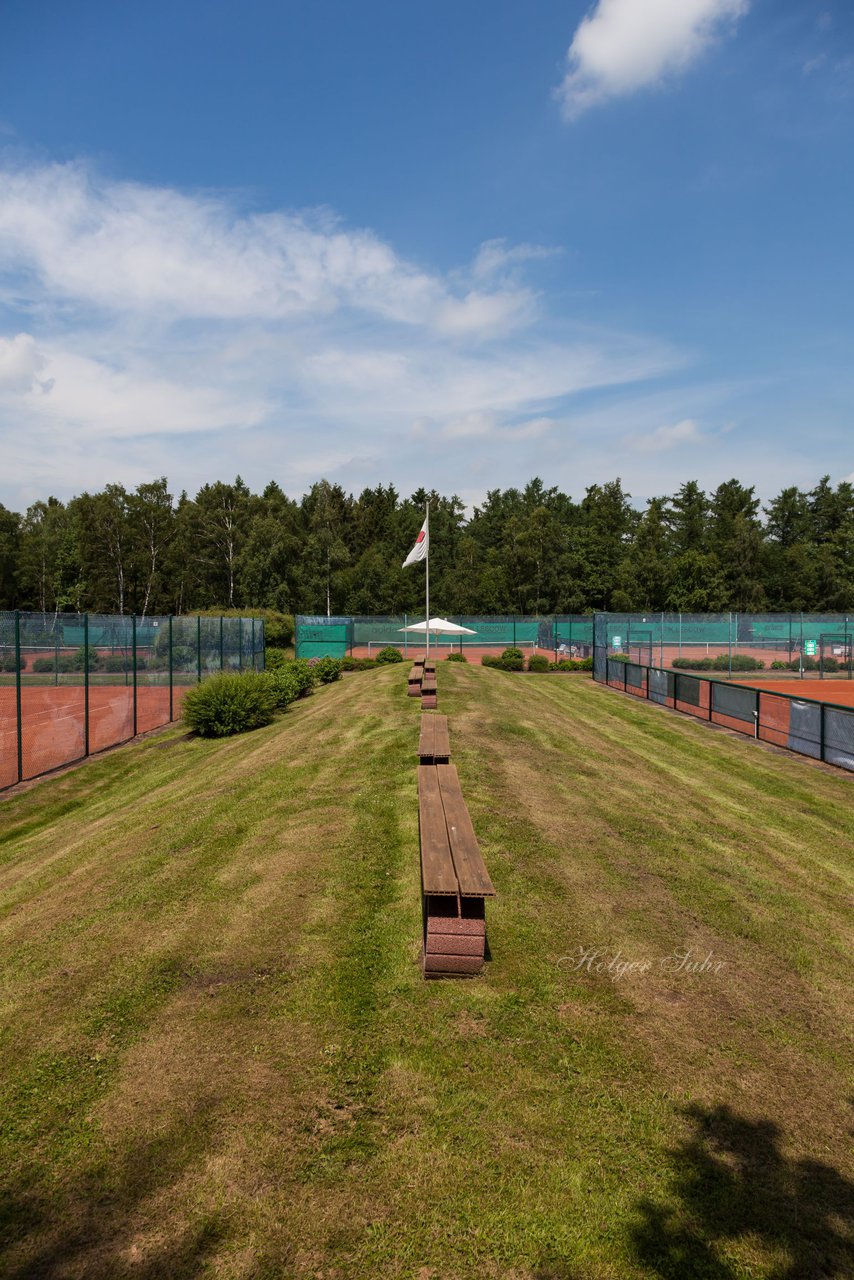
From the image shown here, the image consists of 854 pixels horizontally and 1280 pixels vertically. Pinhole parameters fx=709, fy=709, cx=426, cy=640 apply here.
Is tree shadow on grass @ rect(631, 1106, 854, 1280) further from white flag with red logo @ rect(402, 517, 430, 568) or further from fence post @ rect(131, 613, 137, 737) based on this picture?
white flag with red logo @ rect(402, 517, 430, 568)

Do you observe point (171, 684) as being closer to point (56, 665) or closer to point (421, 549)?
point (56, 665)

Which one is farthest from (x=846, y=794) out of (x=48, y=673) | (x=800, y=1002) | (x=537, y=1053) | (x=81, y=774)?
(x=48, y=673)

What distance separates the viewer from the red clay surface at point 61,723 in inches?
555

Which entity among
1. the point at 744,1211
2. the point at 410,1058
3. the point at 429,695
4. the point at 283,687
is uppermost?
the point at 429,695

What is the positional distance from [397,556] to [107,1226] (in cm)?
8090

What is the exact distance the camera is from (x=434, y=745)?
28.1 feet

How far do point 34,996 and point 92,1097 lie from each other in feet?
4.28

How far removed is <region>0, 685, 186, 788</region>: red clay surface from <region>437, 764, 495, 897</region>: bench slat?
33.1ft

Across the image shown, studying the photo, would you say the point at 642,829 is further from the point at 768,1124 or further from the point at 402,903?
the point at 768,1124

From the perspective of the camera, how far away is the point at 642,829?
8.41 meters

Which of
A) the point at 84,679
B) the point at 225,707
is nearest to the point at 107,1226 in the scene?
the point at 225,707

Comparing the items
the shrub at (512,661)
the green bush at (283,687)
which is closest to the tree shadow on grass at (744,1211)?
the green bush at (283,687)

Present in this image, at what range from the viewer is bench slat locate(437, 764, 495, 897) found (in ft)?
14.7

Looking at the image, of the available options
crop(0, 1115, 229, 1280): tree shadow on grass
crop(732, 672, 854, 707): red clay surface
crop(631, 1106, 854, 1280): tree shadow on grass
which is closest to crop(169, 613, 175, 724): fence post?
crop(0, 1115, 229, 1280): tree shadow on grass
